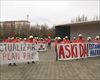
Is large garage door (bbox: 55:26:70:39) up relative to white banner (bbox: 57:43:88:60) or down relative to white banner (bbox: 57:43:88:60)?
up

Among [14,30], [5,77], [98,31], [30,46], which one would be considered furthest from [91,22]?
[14,30]

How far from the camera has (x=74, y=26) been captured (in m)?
55.2

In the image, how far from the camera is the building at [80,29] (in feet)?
153

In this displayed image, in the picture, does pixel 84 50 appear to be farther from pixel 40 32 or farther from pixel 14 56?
pixel 40 32

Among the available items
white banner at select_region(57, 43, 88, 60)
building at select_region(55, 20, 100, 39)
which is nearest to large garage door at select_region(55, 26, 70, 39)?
building at select_region(55, 20, 100, 39)

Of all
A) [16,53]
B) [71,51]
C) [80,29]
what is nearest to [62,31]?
[80,29]

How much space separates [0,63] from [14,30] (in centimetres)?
9164

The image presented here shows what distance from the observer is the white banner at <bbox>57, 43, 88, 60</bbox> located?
68.9ft

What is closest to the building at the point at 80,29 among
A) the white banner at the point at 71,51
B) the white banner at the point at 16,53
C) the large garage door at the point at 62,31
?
the large garage door at the point at 62,31

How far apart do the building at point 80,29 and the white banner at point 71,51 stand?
21.4 m

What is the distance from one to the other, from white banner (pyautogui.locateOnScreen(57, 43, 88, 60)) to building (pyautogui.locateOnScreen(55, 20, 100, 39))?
70.1 feet

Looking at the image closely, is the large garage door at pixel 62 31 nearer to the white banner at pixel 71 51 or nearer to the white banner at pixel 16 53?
the white banner at pixel 71 51

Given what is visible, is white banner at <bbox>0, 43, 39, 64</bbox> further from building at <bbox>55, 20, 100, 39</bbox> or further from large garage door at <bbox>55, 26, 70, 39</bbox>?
large garage door at <bbox>55, 26, 70, 39</bbox>

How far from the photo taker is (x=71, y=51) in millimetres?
21609
